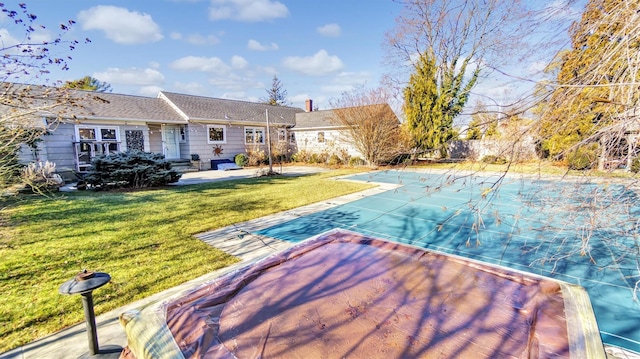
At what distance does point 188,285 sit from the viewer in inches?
141

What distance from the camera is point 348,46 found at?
745 inches

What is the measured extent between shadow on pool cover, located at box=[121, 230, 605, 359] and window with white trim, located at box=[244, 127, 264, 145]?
19306 mm

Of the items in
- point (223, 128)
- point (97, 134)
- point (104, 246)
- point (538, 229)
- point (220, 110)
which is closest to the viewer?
point (538, 229)

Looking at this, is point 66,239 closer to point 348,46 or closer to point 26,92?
point 26,92

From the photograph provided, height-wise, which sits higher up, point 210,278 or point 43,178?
point 43,178

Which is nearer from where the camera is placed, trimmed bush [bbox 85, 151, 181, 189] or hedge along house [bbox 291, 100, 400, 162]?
trimmed bush [bbox 85, 151, 181, 189]

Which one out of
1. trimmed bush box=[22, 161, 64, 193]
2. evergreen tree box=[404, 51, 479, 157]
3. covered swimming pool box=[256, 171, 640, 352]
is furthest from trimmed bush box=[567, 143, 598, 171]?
evergreen tree box=[404, 51, 479, 157]

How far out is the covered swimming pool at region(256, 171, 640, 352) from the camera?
2570 millimetres

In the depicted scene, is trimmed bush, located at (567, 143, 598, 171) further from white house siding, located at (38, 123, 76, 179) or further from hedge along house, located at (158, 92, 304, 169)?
white house siding, located at (38, 123, 76, 179)

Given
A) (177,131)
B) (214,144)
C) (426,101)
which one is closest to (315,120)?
(214,144)

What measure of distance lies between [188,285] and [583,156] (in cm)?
Answer: 449

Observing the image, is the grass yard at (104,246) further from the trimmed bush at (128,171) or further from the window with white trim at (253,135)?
the window with white trim at (253,135)

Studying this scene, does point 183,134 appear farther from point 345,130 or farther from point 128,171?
point 345,130

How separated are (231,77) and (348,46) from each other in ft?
120
